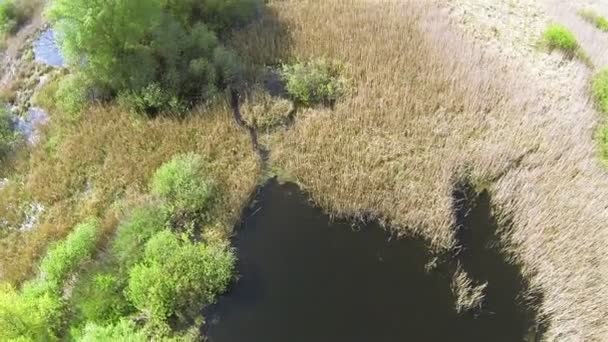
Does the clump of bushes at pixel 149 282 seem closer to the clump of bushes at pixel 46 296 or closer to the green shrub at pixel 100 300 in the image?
the green shrub at pixel 100 300

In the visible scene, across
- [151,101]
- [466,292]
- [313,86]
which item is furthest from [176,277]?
[313,86]

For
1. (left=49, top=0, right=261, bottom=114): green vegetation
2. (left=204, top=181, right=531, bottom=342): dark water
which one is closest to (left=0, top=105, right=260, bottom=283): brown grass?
(left=49, top=0, right=261, bottom=114): green vegetation

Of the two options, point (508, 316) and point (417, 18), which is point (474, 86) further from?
point (508, 316)

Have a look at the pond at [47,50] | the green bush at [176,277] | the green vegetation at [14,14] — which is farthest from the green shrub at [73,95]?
the green bush at [176,277]

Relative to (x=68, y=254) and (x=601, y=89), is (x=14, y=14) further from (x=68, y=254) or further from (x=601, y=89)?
(x=601, y=89)

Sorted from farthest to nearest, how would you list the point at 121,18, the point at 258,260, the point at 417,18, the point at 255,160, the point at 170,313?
the point at 417,18, the point at 121,18, the point at 255,160, the point at 258,260, the point at 170,313

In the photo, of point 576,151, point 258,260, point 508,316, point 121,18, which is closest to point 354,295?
point 258,260
